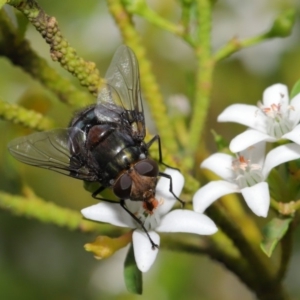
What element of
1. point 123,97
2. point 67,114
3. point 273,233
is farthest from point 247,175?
point 67,114

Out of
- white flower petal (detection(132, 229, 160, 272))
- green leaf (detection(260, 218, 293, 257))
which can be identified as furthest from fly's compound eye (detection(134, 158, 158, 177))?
green leaf (detection(260, 218, 293, 257))

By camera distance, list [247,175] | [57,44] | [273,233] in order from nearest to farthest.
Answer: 1. [57,44]
2. [273,233]
3. [247,175]

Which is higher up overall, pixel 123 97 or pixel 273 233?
pixel 123 97

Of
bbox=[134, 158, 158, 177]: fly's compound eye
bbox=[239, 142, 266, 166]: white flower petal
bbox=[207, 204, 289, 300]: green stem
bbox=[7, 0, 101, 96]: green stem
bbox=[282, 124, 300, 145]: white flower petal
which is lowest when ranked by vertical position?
bbox=[207, 204, 289, 300]: green stem

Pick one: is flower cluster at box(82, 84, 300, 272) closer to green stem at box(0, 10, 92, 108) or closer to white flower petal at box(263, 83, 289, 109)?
white flower petal at box(263, 83, 289, 109)

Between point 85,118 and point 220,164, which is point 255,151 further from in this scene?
point 85,118

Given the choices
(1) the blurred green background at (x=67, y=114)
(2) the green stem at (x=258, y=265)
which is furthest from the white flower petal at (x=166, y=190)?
(1) the blurred green background at (x=67, y=114)

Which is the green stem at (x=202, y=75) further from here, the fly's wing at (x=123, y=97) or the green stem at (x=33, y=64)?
the green stem at (x=33, y=64)
